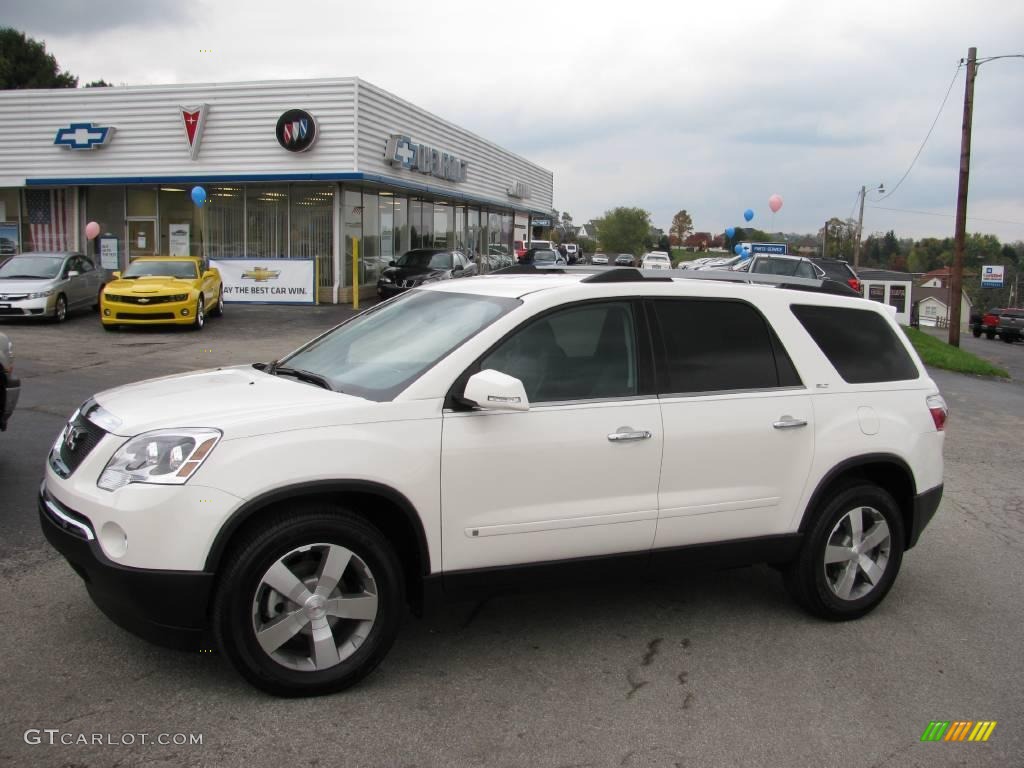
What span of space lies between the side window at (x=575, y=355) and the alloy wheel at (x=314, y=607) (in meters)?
1.06

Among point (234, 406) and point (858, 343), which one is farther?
point (858, 343)

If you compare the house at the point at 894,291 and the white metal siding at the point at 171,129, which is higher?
the white metal siding at the point at 171,129

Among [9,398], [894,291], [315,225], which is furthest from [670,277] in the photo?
[894,291]

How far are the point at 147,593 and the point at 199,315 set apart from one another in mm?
17192

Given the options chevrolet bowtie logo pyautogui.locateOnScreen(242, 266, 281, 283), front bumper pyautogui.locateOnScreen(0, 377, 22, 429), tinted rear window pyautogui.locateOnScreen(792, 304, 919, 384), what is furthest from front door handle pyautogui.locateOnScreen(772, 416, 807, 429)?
chevrolet bowtie logo pyautogui.locateOnScreen(242, 266, 281, 283)

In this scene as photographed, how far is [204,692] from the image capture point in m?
3.68

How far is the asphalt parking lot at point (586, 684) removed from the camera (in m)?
3.38

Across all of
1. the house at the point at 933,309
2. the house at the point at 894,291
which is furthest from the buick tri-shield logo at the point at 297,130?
the house at the point at 933,309

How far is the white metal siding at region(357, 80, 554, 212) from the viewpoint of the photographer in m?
26.4

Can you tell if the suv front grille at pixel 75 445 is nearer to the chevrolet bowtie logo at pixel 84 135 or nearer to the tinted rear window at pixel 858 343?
the tinted rear window at pixel 858 343

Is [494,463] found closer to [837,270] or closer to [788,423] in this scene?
[788,423]

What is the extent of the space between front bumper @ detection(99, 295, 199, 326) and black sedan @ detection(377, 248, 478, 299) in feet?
27.2

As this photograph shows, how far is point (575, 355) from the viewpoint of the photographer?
4234mm

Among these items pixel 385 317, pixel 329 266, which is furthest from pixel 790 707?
pixel 329 266
